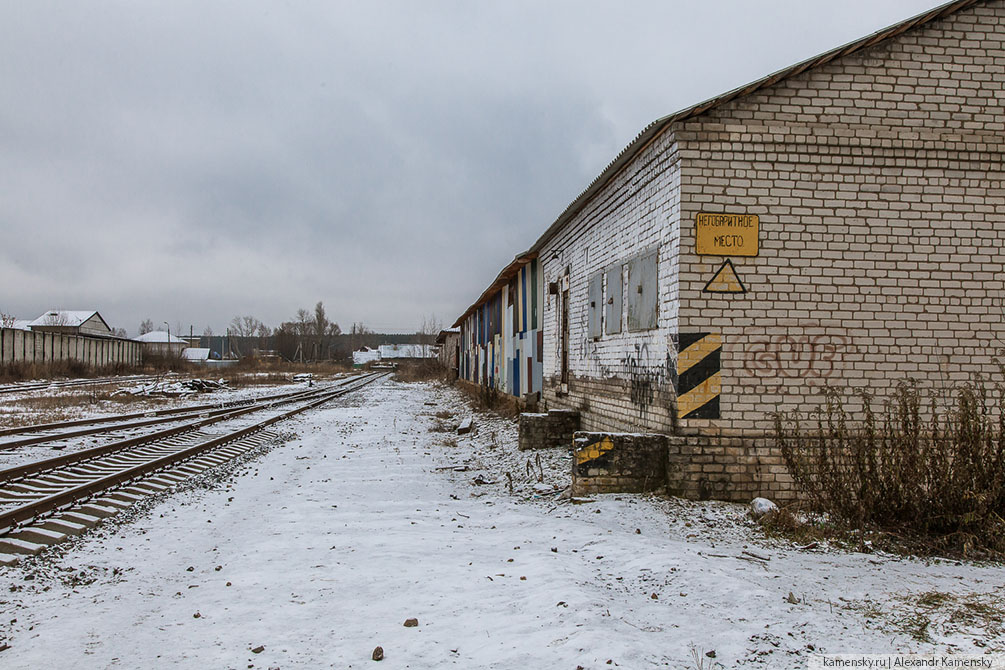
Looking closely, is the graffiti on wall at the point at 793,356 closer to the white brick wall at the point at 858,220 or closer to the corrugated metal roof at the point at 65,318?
the white brick wall at the point at 858,220

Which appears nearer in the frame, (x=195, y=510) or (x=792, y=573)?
(x=792, y=573)

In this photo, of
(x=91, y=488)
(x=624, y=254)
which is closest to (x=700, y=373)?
(x=624, y=254)

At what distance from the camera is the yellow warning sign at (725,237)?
7.05 metres

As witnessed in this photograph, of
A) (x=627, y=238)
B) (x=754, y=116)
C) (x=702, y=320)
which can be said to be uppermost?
(x=754, y=116)

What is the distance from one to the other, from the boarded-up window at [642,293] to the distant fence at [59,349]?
41.2 m

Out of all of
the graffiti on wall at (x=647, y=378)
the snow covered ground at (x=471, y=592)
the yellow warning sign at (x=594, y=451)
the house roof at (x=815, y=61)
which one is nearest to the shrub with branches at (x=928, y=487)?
the snow covered ground at (x=471, y=592)

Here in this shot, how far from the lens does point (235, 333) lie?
5290 inches

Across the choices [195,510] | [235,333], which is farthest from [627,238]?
[235,333]

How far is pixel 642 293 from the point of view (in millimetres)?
8258

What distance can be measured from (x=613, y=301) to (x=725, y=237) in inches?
103

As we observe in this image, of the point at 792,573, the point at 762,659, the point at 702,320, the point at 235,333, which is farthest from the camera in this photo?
the point at 235,333

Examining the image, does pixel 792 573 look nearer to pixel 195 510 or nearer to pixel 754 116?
pixel 754 116

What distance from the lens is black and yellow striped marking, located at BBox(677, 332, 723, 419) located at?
7.02 metres

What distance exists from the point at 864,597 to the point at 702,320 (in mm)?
3344
